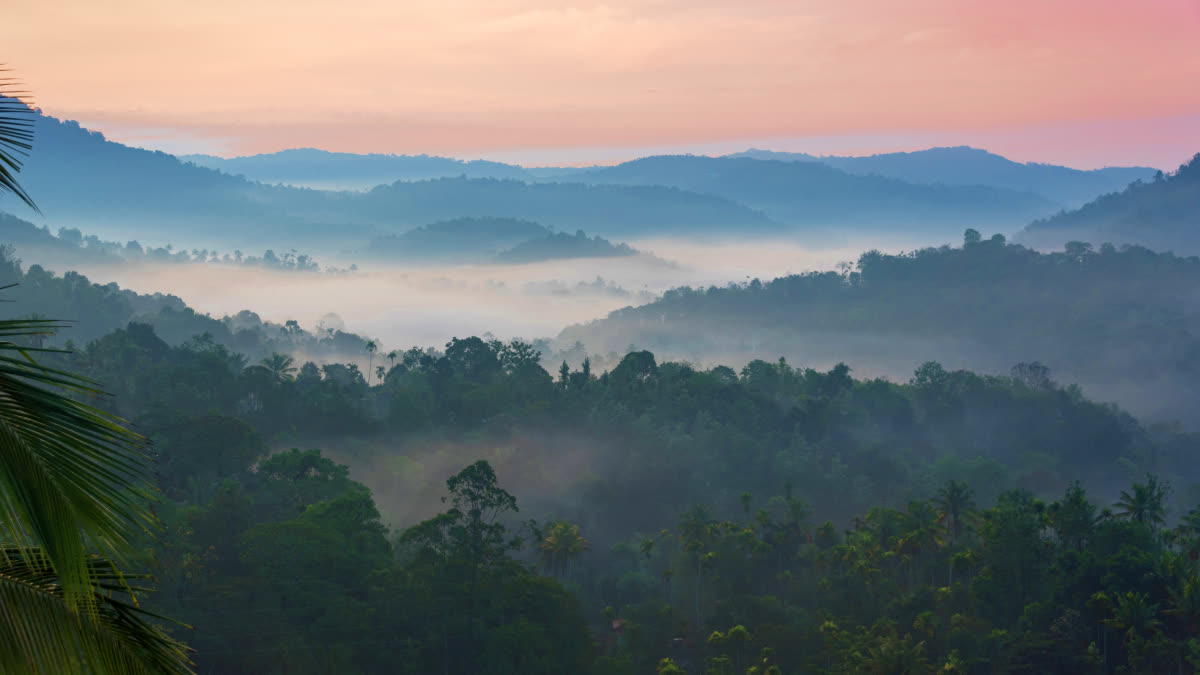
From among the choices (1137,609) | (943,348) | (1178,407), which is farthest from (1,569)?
(943,348)

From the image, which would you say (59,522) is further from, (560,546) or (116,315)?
(116,315)

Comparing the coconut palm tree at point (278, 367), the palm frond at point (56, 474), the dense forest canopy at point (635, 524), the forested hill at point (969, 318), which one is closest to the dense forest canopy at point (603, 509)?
the palm frond at point (56, 474)

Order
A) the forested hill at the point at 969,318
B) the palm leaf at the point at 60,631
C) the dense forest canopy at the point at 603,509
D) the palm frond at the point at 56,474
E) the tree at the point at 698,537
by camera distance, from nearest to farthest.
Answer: the palm frond at the point at 56,474 < the palm leaf at the point at 60,631 < the dense forest canopy at the point at 603,509 < the tree at the point at 698,537 < the forested hill at the point at 969,318

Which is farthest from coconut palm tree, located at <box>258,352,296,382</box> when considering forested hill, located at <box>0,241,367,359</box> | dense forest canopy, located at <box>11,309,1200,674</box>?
forested hill, located at <box>0,241,367,359</box>

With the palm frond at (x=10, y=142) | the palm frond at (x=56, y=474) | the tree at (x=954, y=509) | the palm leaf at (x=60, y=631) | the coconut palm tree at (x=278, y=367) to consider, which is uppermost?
the palm frond at (x=10, y=142)

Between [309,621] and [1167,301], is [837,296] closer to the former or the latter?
[1167,301]

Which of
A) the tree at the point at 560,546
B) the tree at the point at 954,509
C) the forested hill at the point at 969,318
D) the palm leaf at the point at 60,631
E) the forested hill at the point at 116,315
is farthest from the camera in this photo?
the forested hill at the point at 969,318

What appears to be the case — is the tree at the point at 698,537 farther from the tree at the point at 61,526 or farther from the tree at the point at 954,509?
the tree at the point at 61,526

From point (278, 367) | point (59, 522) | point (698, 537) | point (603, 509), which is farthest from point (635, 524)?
point (59, 522)
